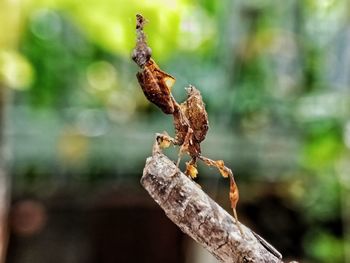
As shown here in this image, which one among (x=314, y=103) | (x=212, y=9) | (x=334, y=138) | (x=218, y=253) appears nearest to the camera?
(x=218, y=253)

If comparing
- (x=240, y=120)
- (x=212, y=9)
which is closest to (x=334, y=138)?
(x=240, y=120)

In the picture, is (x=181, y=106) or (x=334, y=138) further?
(x=334, y=138)

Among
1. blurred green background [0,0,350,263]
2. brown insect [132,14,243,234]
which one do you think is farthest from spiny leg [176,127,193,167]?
blurred green background [0,0,350,263]

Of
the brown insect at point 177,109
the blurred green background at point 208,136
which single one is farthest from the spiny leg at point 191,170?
the blurred green background at point 208,136

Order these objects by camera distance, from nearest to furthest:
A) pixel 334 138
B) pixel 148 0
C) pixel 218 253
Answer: pixel 218 253, pixel 148 0, pixel 334 138

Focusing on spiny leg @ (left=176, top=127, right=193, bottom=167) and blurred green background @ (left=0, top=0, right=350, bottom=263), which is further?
blurred green background @ (left=0, top=0, right=350, bottom=263)

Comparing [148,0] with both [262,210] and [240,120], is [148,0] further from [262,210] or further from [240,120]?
[262,210]

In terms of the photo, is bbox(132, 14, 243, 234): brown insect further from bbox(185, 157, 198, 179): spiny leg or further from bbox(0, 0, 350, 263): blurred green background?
bbox(0, 0, 350, 263): blurred green background

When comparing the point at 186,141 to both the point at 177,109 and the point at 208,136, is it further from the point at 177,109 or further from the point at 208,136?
the point at 208,136
